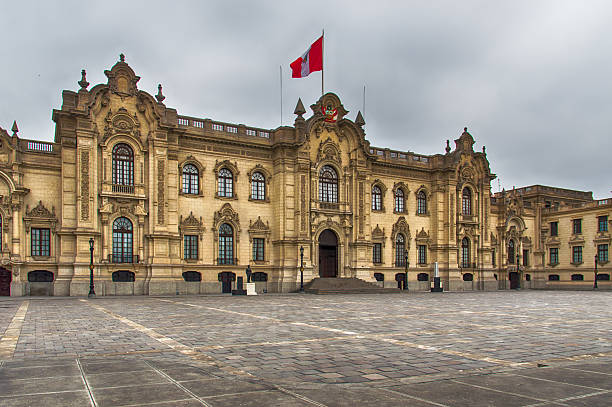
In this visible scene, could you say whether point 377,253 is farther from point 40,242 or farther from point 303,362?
point 303,362

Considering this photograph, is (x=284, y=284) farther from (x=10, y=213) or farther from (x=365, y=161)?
(x=10, y=213)

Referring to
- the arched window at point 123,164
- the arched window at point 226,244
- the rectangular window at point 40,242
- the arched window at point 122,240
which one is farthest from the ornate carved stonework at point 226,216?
the rectangular window at point 40,242

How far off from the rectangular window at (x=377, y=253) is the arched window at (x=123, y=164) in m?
22.5

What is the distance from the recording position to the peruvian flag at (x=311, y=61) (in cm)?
4597

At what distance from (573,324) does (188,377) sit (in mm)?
14392

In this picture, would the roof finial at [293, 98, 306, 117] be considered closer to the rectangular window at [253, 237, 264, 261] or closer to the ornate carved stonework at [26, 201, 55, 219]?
the rectangular window at [253, 237, 264, 261]

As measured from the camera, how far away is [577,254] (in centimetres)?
6269

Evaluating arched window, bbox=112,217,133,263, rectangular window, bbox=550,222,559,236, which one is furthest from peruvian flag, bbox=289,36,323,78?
rectangular window, bbox=550,222,559,236

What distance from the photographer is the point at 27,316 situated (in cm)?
2002

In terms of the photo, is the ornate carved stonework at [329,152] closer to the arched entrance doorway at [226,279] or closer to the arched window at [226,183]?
the arched window at [226,183]

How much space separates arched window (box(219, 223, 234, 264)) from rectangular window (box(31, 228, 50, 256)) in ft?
41.0

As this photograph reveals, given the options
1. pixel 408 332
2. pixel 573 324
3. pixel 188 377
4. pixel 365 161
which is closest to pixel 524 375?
pixel 188 377

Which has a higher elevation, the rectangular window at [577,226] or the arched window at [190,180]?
the arched window at [190,180]

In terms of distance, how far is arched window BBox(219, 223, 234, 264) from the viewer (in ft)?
143
